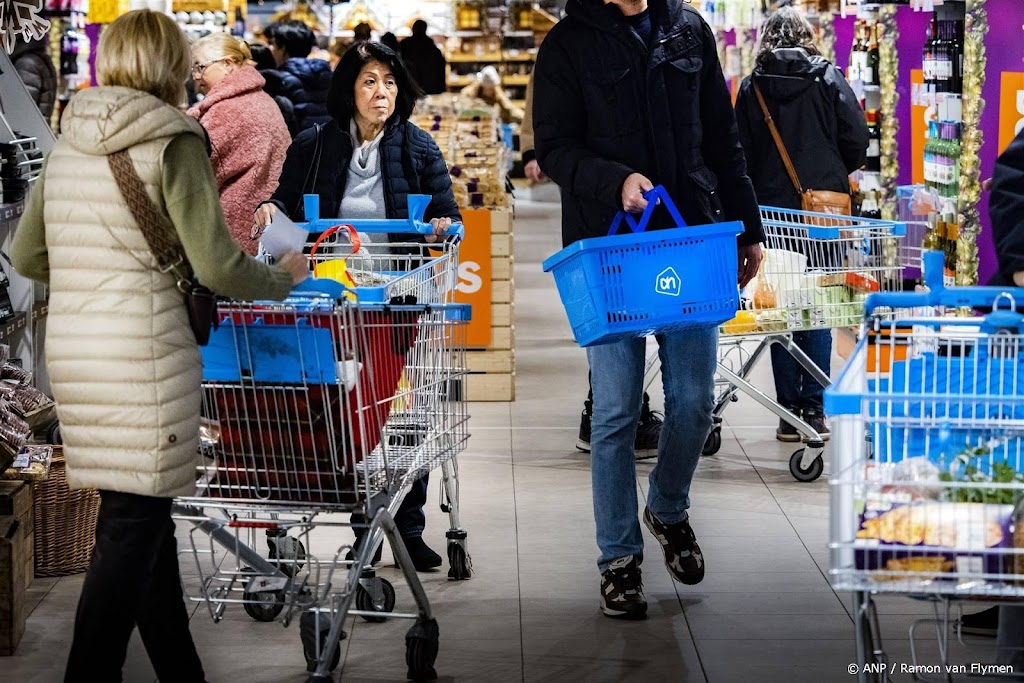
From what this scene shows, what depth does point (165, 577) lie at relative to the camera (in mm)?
3584

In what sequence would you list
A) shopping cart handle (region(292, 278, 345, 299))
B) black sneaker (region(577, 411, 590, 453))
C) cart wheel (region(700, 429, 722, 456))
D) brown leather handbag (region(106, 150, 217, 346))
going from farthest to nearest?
black sneaker (region(577, 411, 590, 453)) < cart wheel (region(700, 429, 722, 456)) < shopping cart handle (region(292, 278, 345, 299)) < brown leather handbag (region(106, 150, 217, 346))

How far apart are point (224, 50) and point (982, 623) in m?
4.52

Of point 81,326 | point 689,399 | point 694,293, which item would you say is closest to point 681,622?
point 689,399

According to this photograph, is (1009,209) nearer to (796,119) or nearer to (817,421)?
(817,421)

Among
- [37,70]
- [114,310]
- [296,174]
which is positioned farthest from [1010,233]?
[37,70]

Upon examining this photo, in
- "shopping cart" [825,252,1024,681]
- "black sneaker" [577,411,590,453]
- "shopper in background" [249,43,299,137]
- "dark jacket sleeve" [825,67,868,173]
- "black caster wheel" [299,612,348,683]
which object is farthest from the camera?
"shopper in background" [249,43,299,137]

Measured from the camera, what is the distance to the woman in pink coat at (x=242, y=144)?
21.8 feet

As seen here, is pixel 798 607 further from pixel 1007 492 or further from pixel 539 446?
pixel 539 446

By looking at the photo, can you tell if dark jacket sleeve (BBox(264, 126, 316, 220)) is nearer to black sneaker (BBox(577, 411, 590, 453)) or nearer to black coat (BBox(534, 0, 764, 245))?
black coat (BBox(534, 0, 764, 245))

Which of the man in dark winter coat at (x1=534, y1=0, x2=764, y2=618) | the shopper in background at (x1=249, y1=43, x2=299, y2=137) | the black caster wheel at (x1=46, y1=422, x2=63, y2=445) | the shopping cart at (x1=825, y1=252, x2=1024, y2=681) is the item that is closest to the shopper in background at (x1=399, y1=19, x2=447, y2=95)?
the shopper in background at (x1=249, y1=43, x2=299, y2=137)

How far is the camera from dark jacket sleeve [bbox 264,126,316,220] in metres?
5.08

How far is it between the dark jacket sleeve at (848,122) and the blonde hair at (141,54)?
4.36m

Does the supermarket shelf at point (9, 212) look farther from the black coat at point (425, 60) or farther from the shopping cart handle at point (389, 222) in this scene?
the black coat at point (425, 60)

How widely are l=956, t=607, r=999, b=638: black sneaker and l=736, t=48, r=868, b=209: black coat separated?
3.09m
